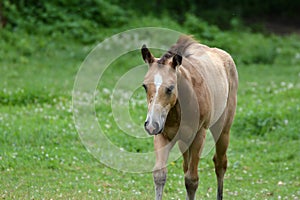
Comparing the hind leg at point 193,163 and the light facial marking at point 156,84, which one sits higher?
the light facial marking at point 156,84

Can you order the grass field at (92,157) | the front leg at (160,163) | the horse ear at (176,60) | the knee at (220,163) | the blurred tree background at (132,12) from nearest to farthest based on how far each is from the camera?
the horse ear at (176,60) → the front leg at (160,163) → the knee at (220,163) → the grass field at (92,157) → the blurred tree background at (132,12)

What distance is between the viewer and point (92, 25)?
17.5m

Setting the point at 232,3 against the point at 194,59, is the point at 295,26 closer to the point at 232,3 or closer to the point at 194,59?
the point at 232,3

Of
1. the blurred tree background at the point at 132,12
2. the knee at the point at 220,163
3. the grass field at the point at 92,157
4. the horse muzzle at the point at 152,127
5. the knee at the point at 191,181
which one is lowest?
the blurred tree background at the point at 132,12

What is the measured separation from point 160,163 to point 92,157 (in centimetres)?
333

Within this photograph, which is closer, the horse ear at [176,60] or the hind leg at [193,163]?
the horse ear at [176,60]

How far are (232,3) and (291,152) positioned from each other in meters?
14.6

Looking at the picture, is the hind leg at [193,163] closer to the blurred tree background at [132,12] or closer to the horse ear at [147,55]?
the horse ear at [147,55]

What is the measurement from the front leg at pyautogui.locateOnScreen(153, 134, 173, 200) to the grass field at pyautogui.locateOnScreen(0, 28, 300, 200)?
1.28 m

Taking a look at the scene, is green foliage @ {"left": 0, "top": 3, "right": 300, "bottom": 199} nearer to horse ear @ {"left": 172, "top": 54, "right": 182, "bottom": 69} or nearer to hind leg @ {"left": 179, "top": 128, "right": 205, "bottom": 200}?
hind leg @ {"left": 179, "top": 128, "right": 205, "bottom": 200}

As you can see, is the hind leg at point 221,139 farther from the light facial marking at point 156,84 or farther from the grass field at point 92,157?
the light facial marking at point 156,84

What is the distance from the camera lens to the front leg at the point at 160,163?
5844 mm

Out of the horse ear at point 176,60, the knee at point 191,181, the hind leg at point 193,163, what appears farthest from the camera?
the knee at point 191,181

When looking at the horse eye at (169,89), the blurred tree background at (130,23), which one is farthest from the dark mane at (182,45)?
the blurred tree background at (130,23)
